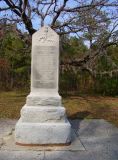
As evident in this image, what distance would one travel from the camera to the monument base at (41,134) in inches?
331

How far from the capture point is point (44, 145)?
8422 mm

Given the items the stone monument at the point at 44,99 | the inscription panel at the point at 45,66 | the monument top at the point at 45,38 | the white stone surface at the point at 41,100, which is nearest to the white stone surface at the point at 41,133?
the stone monument at the point at 44,99

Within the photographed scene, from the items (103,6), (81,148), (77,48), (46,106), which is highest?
(103,6)

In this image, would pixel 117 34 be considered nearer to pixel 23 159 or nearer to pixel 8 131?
pixel 8 131

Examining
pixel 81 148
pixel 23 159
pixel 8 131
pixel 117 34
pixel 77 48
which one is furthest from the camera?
pixel 77 48

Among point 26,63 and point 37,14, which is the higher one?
point 37,14

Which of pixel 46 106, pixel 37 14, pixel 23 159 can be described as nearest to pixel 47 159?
pixel 23 159

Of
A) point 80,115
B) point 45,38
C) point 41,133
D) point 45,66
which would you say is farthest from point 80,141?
point 80,115

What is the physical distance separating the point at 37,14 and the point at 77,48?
23.1 ft

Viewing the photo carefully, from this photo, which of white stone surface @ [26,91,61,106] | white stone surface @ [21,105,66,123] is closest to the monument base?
white stone surface @ [21,105,66,123]

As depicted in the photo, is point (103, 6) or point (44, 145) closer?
point (44, 145)

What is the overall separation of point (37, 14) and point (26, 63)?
849 centimetres

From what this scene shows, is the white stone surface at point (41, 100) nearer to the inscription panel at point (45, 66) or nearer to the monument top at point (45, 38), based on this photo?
the inscription panel at point (45, 66)

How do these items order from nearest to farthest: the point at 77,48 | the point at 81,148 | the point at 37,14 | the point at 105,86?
the point at 81,148 → the point at 37,14 → the point at 77,48 → the point at 105,86
